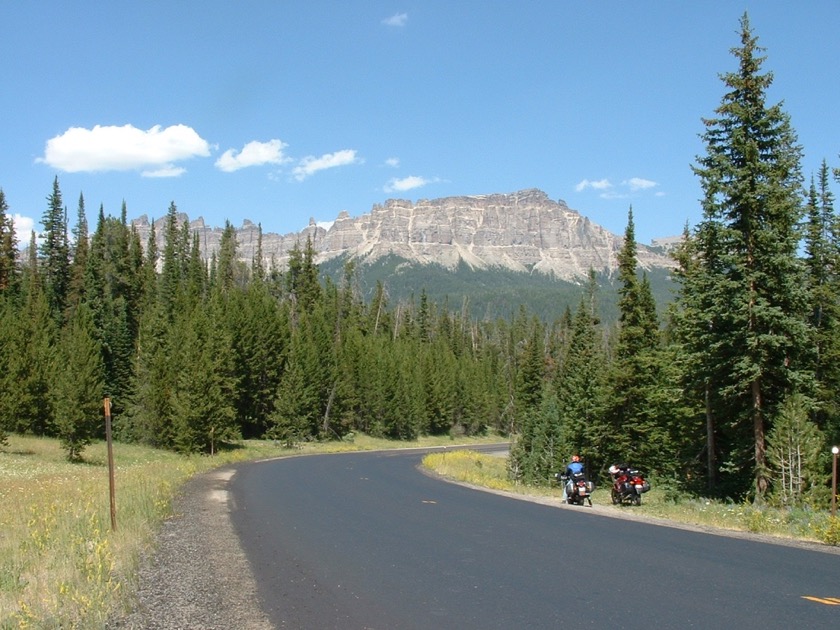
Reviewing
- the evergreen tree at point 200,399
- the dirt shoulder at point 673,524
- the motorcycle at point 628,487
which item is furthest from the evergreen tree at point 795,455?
the evergreen tree at point 200,399

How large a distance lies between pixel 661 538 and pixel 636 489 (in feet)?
33.0

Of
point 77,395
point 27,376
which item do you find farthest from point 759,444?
point 27,376

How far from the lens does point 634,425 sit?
38.7 metres

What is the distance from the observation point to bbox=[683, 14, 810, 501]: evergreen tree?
23.6 meters

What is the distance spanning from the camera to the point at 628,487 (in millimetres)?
23531

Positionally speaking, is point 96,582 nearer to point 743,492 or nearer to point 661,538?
point 661,538

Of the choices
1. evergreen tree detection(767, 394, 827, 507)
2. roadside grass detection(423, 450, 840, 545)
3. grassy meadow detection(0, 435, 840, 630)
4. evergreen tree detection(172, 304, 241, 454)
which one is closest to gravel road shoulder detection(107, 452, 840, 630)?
grassy meadow detection(0, 435, 840, 630)

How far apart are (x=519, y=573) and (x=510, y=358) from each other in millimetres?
125880

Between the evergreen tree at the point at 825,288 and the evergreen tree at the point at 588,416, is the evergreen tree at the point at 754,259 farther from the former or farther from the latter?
the evergreen tree at the point at 588,416

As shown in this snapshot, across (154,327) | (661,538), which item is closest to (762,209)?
(661,538)

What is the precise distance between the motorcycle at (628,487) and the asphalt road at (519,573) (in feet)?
19.6

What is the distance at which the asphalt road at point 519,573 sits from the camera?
789cm

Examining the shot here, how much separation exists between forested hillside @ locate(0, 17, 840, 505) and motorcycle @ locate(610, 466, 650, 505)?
380cm

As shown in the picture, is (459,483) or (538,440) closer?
(459,483)
